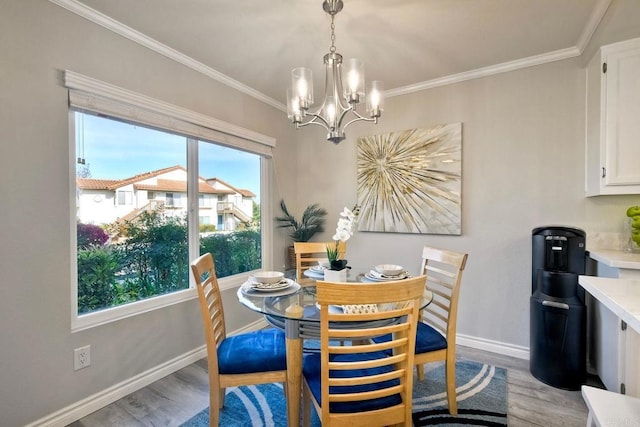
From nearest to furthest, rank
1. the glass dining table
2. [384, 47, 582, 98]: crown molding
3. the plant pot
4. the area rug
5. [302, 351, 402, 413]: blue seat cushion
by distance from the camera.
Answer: [302, 351, 402, 413]: blue seat cushion < the glass dining table < the area rug < [384, 47, 582, 98]: crown molding < the plant pot

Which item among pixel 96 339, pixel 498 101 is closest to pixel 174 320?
pixel 96 339

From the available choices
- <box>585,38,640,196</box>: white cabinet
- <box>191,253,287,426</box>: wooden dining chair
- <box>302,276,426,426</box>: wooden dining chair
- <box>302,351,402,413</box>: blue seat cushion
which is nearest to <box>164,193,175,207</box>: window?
<box>191,253,287,426</box>: wooden dining chair

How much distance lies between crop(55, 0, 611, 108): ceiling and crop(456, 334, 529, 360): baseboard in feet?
7.87

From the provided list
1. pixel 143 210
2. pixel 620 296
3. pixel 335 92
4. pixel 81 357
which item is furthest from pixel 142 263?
pixel 620 296

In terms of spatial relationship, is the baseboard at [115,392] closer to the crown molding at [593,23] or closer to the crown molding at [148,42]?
the crown molding at [148,42]

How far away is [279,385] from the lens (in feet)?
7.17

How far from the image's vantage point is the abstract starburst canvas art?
2818mm

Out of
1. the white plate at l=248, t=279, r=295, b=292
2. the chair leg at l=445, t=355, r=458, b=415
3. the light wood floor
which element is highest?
the white plate at l=248, t=279, r=295, b=292

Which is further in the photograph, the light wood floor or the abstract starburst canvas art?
the abstract starburst canvas art

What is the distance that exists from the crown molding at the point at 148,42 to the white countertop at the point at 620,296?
295cm

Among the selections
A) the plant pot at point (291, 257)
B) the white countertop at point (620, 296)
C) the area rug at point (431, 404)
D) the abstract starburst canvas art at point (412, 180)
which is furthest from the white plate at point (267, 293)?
the plant pot at point (291, 257)

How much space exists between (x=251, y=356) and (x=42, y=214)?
144 centimetres

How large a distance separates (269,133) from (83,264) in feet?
6.88

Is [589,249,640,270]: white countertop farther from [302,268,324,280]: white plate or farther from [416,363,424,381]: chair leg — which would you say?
[302,268,324,280]: white plate
